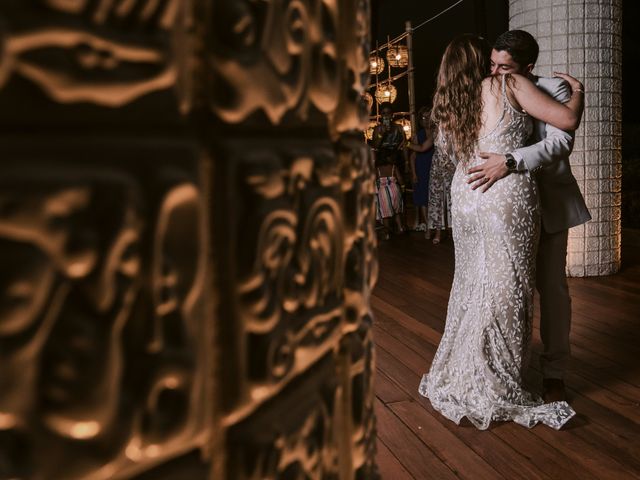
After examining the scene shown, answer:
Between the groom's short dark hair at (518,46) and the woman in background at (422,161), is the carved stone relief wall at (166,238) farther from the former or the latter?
the woman in background at (422,161)

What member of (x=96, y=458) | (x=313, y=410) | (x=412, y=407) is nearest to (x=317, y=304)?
(x=313, y=410)

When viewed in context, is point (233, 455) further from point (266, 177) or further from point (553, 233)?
point (553, 233)

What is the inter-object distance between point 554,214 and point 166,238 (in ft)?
6.69

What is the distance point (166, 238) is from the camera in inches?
11.2

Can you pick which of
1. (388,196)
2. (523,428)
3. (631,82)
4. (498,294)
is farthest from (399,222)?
(631,82)

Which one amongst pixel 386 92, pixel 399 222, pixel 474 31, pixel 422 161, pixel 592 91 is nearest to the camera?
pixel 592 91

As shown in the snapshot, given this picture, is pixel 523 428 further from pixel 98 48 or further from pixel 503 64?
pixel 98 48

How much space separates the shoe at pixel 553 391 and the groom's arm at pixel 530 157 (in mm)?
727

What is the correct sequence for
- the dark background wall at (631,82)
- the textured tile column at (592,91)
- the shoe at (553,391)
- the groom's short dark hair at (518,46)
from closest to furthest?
the groom's short dark hair at (518,46), the shoe at (553,391), the textured tile column at (592,91), the dark background wall at (631,82)

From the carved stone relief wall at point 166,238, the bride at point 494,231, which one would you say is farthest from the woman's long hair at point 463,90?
the carved stone relief wall at point 166,238

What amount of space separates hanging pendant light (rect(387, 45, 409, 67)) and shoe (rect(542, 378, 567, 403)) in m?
8.44

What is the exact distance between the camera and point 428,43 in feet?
57.8

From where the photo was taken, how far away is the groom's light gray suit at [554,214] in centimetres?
201

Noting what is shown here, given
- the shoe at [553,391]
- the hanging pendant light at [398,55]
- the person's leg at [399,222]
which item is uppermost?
the hanging pendant light at [398,55]
